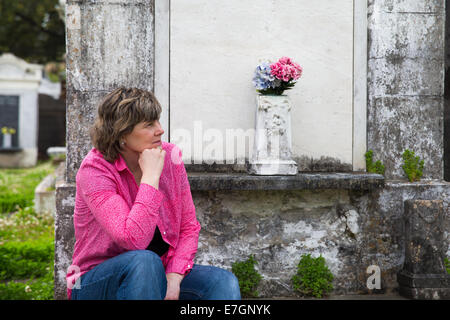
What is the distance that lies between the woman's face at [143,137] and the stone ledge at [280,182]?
132 centimetres

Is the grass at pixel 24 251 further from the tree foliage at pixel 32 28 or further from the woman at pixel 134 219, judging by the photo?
the tree foliage at pixel 32 28

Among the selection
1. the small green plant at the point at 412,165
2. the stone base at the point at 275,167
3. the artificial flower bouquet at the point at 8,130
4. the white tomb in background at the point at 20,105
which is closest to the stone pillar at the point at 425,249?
the small green plant at the point at 412,165

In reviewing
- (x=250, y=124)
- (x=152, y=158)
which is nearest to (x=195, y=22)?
(x=250, y=124)

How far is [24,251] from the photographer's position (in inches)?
188

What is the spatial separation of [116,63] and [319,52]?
5.24 feet

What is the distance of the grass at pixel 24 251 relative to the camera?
376 cm

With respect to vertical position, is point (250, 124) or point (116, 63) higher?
point (116, 63)

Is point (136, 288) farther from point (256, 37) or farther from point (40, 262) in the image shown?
point (40, 262)

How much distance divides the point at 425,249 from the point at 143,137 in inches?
96.5

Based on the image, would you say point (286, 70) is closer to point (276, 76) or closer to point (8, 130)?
point (276, 76)

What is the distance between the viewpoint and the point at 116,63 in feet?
11.8

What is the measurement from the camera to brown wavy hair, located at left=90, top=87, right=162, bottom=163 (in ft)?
6.83

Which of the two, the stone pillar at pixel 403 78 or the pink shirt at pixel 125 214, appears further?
the stone pillar at pixel 403 78
